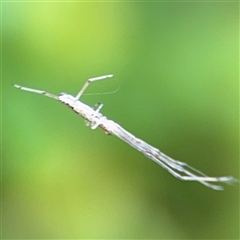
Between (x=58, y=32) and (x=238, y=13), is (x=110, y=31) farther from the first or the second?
(x=238, y=13)

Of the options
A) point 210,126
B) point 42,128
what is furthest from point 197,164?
point 42,128

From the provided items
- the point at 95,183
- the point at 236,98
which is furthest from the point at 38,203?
the point at 236,98

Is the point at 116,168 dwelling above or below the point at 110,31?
below

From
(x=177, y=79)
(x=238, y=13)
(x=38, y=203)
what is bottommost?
(x=38, y=203)

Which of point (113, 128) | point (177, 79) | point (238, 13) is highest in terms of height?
point (238, 13)

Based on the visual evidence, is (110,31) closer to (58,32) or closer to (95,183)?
(58,32)

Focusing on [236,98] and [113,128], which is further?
[236,98]
